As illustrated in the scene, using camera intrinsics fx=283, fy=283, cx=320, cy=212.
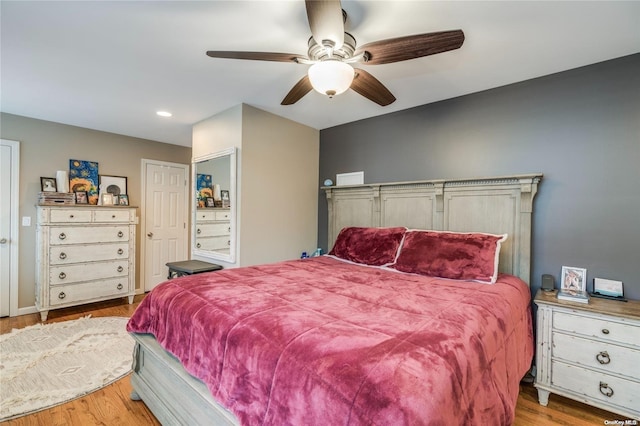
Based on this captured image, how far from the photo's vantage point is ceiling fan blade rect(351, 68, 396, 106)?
1.90 meters

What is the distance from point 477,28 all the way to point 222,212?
289cm

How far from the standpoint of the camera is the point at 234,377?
118cm

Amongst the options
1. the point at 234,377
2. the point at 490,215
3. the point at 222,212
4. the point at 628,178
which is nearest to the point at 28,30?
the point at 222,212

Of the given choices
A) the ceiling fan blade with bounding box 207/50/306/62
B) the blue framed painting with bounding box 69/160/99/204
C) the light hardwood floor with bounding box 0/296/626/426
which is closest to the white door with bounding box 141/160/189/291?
the blue framed painting with bounding box 69/160/99/204

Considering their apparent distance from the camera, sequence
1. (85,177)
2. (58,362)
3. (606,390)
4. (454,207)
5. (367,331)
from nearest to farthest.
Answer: (367,331) < (606,390) < (58,362) < (454,207) < (85,177)

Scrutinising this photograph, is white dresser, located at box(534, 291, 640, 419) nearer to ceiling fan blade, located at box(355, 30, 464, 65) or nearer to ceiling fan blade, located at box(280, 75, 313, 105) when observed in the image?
ceiling fan blade, located at box(355, 30, 464, 65)

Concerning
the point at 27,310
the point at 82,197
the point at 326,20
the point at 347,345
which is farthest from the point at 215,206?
the point at 347,345

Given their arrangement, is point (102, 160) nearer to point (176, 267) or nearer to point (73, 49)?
point (176, 267)

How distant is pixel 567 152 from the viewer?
2287mm

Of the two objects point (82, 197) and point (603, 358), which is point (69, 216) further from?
point (603, 358)

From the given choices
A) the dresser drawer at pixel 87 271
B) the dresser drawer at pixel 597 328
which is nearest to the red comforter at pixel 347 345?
the dresser drawer at pixel 597 328

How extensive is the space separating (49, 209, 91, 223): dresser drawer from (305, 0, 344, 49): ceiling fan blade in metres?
3.82

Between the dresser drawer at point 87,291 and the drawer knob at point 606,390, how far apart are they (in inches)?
199

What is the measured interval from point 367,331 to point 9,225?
4641 mm
